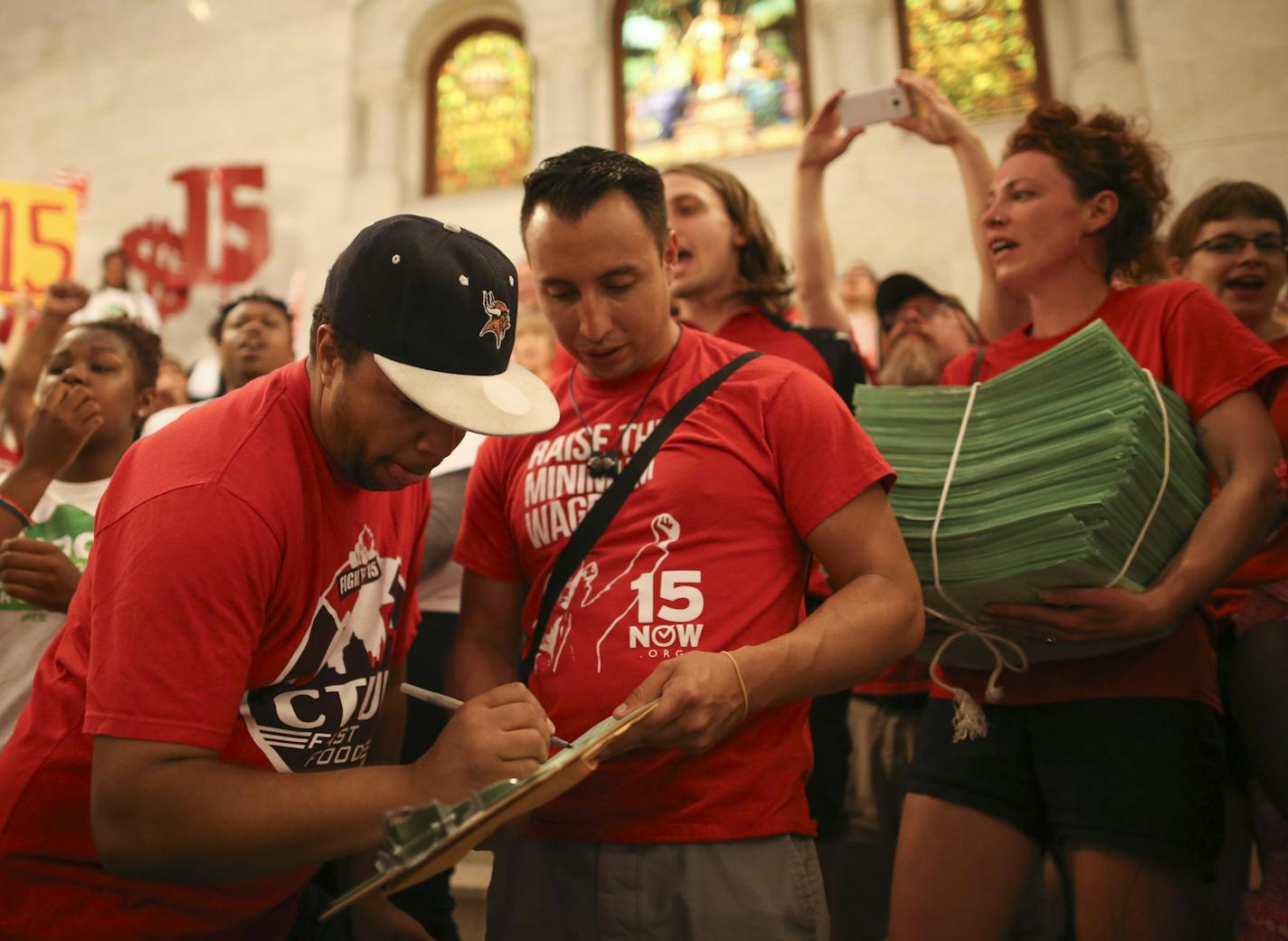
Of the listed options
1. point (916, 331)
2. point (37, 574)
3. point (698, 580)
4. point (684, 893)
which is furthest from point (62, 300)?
point (684, 893)

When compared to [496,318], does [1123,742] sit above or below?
below

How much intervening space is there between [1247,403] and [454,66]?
9040mm

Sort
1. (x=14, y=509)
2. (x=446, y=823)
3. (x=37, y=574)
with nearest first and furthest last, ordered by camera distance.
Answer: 1. (x=446, y=823)
2. (x=37, y=574)
3. (x=14, y=509)

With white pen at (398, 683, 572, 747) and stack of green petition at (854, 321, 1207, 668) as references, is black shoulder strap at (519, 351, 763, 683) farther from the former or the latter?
stack of green petition at (854, 321, 1207, 668)

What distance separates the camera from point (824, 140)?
3.09m

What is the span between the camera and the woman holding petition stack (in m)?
1.82

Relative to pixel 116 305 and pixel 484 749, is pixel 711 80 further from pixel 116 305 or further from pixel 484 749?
pixel 484 749

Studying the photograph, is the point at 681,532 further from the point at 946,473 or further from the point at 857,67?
the point at 857,67

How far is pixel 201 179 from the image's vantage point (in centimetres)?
939

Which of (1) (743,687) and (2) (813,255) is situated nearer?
(1) (743,687)

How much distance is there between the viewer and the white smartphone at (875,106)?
2980mm

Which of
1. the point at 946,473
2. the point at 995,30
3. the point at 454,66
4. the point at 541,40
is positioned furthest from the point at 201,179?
the point at 946,473

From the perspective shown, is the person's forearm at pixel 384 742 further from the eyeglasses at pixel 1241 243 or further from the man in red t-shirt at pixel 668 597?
the eyeglasses at pixel 1241 243

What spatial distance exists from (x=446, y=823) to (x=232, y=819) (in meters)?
0.37
